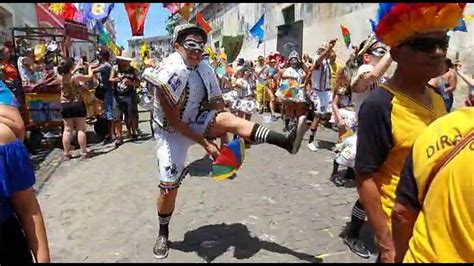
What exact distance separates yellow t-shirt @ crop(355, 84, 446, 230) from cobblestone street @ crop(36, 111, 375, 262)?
1.92 metres

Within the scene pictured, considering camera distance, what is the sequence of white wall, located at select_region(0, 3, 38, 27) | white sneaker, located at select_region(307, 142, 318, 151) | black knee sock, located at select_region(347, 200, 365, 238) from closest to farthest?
black knee sock, located at select_region(347, 200, 365, 238) < white sneaker, located at select_region(307, 142, 318, 151) < white wall, located at select_region(0, 3, 38, 27)

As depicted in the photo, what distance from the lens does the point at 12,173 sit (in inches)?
68.6

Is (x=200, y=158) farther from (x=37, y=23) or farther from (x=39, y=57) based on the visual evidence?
(x=37, y=23)

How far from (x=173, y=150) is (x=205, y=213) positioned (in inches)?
57.0

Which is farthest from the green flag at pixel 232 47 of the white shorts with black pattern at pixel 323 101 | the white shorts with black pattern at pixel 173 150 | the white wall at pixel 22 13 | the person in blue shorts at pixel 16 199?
the person in blue shorts at pixel 16 199

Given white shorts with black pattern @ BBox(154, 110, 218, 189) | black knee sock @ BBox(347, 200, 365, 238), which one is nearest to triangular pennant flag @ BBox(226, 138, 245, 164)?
white shorts with black pattern @ BBox(154, 110, 218, 189)

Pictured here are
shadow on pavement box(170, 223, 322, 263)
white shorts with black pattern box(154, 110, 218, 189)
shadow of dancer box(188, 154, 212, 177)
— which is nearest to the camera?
white shorts with black pattern box(154, 110, 218, 189)

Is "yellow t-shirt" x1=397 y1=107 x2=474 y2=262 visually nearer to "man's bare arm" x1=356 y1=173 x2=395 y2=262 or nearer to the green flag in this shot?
"man's bare arm" x1=356 y1=173 x2=395 y2=262

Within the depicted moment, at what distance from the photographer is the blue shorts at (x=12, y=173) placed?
5.58 feet

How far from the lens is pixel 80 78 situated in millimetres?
7824

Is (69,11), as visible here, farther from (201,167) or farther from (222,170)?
(222,170)

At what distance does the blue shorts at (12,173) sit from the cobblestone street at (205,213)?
6.81ft

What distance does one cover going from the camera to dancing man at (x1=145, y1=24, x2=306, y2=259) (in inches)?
132

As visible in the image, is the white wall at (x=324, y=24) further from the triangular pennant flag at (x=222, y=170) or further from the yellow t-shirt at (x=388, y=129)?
the yellow t-shirt at (x=388, y=129)
